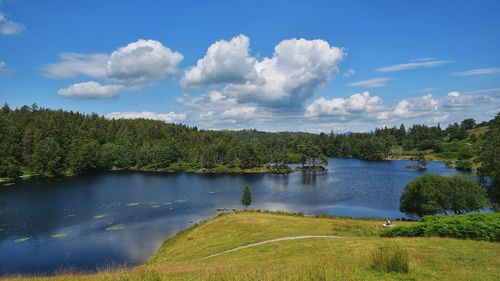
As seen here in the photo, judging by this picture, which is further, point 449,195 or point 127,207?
point 127,207

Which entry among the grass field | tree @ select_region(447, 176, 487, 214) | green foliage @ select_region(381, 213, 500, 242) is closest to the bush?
the grass field

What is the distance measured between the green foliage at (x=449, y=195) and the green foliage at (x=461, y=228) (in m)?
32.5

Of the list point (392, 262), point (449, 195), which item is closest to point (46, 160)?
point (449, 195)

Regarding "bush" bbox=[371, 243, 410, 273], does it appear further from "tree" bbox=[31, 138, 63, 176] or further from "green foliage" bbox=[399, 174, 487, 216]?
"tree" bbox=[31, 138, 63, 176]

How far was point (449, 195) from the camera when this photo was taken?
206 feet

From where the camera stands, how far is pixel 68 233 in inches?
2470

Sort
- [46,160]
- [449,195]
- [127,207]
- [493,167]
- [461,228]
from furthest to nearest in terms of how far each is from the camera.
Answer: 1. [46,160]
2. [127,207]
3. [493,167]
4. [449,195]
5. [461,228]

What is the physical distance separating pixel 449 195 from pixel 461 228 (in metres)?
37.9

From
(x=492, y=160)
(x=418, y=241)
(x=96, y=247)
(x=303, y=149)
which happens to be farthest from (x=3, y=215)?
(x=303, y=149)

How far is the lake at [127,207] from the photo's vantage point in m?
52.1

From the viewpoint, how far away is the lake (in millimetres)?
52062

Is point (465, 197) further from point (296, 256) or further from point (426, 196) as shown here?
point (296, 256)

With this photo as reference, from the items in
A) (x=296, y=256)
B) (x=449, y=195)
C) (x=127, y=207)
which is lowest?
(x=127, y=207)

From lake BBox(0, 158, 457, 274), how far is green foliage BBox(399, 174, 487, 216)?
13.8 meters
